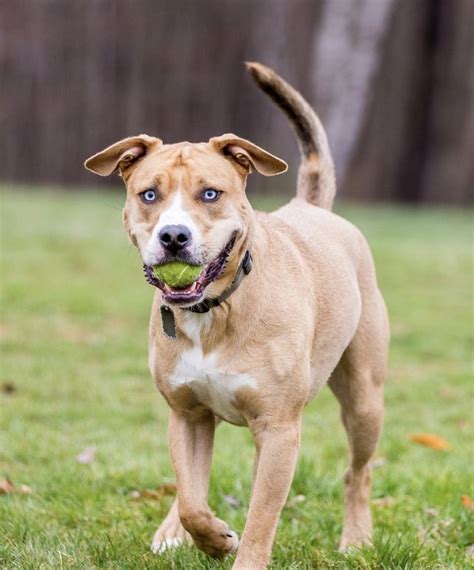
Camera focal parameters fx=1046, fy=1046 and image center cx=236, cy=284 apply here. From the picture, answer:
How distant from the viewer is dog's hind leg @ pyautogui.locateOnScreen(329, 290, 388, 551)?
15.4 feet

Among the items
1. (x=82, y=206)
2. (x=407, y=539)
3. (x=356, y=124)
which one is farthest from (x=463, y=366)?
(x=356, y=124)

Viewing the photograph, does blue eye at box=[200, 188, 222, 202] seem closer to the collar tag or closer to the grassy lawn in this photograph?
the collar tag

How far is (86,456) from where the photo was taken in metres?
5.71

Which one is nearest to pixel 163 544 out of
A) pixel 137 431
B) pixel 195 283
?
pixel 195 283

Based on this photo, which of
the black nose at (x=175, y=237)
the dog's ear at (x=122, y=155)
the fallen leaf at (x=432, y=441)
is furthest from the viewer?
the fallen leaf at (x=432, y=441)

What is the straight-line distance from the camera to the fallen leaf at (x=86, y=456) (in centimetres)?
563

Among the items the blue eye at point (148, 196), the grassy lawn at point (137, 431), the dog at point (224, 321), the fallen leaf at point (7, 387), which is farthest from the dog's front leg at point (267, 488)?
the fallen leaf at point (7, 387)

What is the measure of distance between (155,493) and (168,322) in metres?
1.47

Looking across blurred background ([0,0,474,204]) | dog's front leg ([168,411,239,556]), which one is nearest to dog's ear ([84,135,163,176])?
dog's front leg ([168,411,239,556])

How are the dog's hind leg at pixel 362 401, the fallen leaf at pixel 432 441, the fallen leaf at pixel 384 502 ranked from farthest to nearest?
1. the fallen leaf at pixel 432 441
2. the fallen leaf at pixel 384 502
3. the dog's hind leg at pixel 362 401

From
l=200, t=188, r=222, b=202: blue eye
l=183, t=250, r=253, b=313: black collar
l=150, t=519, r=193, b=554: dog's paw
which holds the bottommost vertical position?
l=150, t=519, r=193, b=554: dog's paw

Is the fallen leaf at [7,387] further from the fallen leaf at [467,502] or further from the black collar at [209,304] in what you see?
the black collar at [209,304]

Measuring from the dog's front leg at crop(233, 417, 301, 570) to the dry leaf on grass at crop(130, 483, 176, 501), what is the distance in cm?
131

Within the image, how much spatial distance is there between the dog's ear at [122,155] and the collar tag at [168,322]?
1.89 feet
